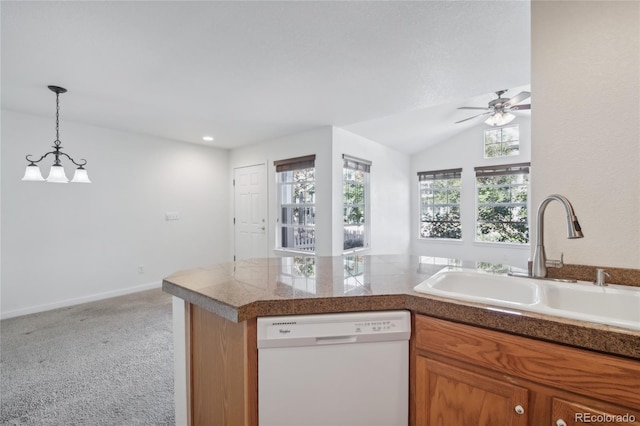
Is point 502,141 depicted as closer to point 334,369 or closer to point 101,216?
point 334,369

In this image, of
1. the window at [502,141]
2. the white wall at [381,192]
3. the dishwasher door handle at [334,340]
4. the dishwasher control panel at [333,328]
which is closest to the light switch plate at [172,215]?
the white wall at [381,192]

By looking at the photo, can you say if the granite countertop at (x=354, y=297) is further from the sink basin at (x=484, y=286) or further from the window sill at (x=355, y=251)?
the window sill at (x=355, y=251)

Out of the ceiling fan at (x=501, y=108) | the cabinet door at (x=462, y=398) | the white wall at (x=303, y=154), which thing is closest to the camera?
the cabinet door at (x=462, y=398)

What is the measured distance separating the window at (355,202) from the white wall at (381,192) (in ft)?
0.33

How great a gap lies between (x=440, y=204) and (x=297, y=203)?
3442 millimetres

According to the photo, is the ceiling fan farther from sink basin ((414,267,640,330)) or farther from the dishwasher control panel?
the dishwasher control panel

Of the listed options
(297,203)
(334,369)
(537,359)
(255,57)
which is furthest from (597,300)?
(297,203)

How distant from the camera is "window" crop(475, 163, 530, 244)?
17.1 feet

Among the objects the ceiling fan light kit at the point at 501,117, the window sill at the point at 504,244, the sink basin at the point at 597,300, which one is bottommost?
the window sill at the point at 504,244

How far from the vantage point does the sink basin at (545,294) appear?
0.94m

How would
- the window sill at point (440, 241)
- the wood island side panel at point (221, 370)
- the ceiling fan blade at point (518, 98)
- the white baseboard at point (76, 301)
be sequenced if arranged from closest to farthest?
the wood island side panel at point (221, 370), the ceiling fan blade at point (518, 98), the white baseboard at point (76, 301), the window sill at point (440, 241)

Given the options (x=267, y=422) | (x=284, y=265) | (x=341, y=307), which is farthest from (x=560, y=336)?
(x=284, y=265)

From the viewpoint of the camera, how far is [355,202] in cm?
443

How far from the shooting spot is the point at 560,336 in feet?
2.69
